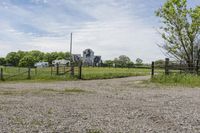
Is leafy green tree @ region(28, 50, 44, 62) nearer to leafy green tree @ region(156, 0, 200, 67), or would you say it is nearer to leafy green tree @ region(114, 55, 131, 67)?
leafy green tree @ region(114, 55, 131, 67)

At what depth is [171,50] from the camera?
2919cm

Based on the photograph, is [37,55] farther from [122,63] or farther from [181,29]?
[181,29]

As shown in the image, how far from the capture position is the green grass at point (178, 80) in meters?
22.2

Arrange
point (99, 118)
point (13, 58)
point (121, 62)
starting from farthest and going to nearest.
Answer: point (13, 58) → point (121, 62) → point (99, 118)

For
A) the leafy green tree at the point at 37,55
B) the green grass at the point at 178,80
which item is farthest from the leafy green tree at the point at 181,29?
the leafy green tree at the point at 37,55

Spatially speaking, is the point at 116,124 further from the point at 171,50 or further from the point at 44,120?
the point at 171,50

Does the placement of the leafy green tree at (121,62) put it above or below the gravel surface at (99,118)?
above

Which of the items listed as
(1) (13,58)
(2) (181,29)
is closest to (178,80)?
(2) (181,29)

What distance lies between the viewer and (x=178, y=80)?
76.9ft

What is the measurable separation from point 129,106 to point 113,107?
1.95ft

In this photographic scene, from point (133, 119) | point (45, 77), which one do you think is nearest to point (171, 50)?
point (45, 77)

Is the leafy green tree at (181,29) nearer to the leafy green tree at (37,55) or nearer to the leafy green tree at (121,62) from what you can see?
the leafy green tree at (121,62)

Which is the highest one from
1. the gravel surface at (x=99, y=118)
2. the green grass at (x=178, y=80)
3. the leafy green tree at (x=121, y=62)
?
the leafy green tree at (x=121, y=62)

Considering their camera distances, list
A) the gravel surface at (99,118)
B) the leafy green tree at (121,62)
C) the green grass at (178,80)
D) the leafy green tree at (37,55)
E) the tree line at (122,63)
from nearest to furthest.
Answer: the gravel surface at (99,118), the green grass at (178,80), the tree line at (122,63), the leafy green tree at (121,62), the leafy green tree at (37,55)
